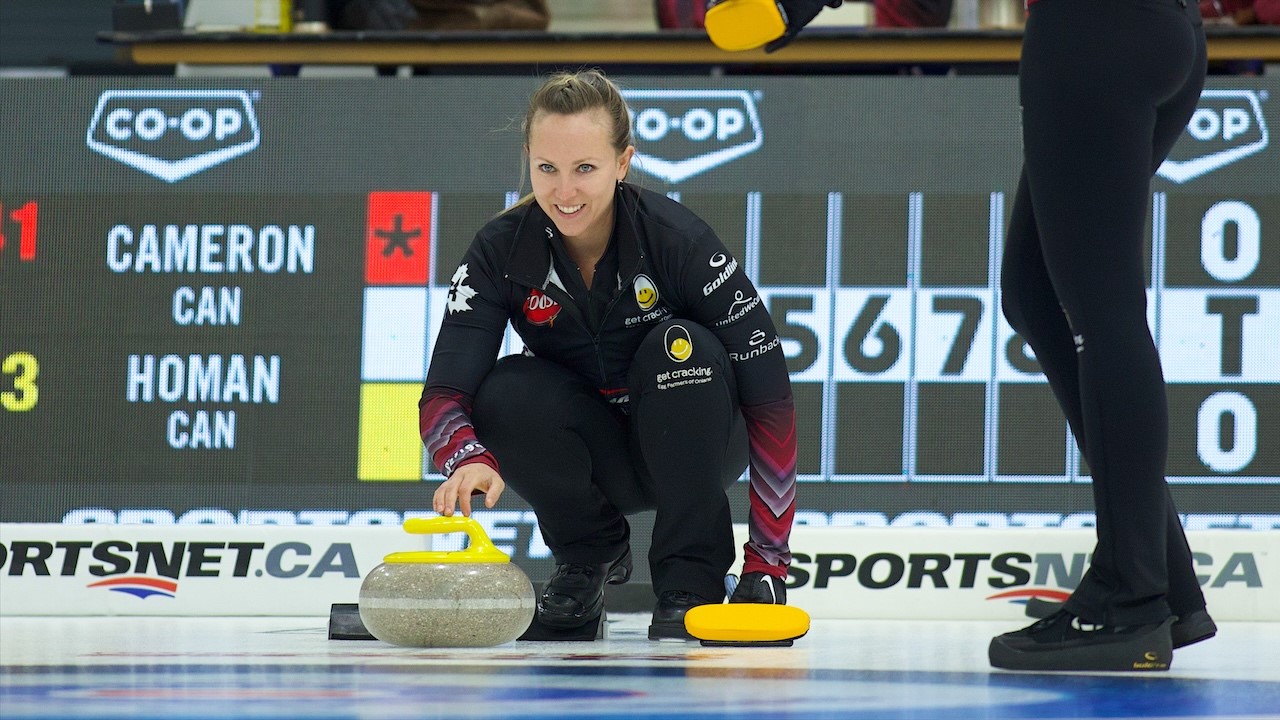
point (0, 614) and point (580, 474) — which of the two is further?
point (0, 614)

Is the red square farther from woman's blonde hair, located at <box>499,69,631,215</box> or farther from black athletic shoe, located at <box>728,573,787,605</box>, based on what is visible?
black athletic shoe, located at <box>728,573,787,605</box>

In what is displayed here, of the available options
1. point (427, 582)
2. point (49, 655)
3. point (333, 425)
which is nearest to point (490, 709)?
point (427, 582)

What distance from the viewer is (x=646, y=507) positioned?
91.0 inches

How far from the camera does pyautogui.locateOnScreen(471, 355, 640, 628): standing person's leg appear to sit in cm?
212

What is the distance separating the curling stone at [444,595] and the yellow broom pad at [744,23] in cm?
68

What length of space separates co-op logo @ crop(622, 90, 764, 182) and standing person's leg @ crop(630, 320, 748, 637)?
4.08 ft

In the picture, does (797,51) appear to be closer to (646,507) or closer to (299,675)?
(646,507)

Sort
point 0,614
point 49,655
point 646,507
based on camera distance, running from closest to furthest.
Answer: point 49,655 → point 646,507 → point 0,614

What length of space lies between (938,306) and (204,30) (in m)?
1.89

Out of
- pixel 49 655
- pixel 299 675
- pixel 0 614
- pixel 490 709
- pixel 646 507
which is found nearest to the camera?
pixel 490 709

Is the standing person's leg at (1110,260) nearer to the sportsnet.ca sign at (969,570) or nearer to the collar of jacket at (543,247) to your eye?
the collar of jacket at (543,247)

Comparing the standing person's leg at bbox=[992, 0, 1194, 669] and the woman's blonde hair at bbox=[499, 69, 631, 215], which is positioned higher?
the woman's blonde hair at bbox=[499, 69, 631, 215]

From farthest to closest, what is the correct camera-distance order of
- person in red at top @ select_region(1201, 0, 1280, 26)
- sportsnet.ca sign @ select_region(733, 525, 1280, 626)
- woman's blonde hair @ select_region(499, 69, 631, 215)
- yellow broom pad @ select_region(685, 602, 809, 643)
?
1. person in red at top @ select_region(1201, 0, 1280, 26)
2. sportsnet.ca sign @ select_region(733, 525, 1280, 626)
3. woman's blonde hair @ select_region(499, 69, 631, 215)
4. yellow broom pad @ select_region(685, 602, 809, 643)

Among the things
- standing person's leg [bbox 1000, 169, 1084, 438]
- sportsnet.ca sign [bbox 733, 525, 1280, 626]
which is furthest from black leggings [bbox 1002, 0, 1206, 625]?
sportsnet.ca sign [bbox 733, 525, 1280, 626]
